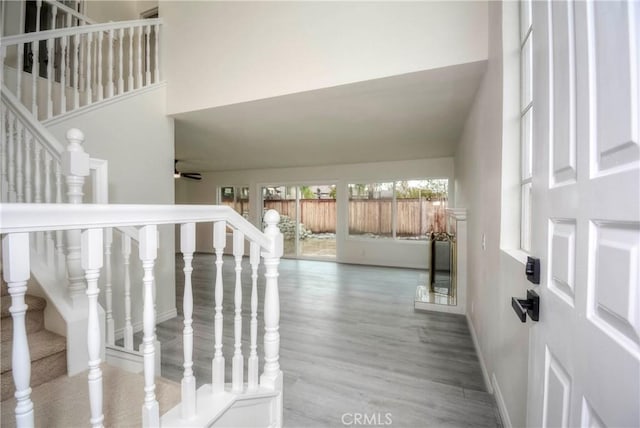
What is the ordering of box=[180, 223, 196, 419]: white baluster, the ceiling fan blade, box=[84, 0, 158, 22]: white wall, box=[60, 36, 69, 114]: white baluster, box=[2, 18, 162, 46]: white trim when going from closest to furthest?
box=[180, 223, 196, 419]: white baluster → box=[2, 18, 162, 46]: white trim → box=[60, 36, 69, 114]: white baluster → box=[84, 0, 158, 22]: white wall → the ceiling fan blade

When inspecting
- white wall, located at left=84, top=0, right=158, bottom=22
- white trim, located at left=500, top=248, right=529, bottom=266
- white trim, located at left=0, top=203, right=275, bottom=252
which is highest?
white wall, located at left=84, top=0, right=158, bottom=22

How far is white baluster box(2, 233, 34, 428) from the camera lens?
0.56 meters

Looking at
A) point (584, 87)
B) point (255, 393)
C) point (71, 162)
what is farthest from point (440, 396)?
point (71, 162)

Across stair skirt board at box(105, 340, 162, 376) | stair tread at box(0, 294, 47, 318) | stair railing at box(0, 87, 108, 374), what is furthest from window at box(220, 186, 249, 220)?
stair tread at box(0, 294, 47, 318)

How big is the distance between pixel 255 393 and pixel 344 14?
9.19ft

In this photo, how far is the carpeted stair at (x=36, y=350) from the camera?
1.15 m

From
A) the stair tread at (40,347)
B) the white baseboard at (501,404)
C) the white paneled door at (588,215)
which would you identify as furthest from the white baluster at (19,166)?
the white baseboard at (501,404)

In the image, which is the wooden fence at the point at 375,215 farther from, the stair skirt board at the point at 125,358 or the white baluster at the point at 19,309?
the white baluster at the point at 19,309

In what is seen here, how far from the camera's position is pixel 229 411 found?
3.87ft

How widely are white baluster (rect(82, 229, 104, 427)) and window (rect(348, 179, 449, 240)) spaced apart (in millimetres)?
5868

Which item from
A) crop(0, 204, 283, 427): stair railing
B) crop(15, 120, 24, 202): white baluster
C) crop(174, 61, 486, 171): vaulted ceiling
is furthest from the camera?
crop(174, 61, 486, 171): vaulted ceiling

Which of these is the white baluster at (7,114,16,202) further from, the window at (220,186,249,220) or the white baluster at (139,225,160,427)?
the window at (220,186,249,220)

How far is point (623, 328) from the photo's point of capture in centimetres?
49

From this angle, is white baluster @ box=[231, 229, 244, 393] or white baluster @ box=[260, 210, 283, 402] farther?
white baluster @ box=[260, 210, 283, 402]
